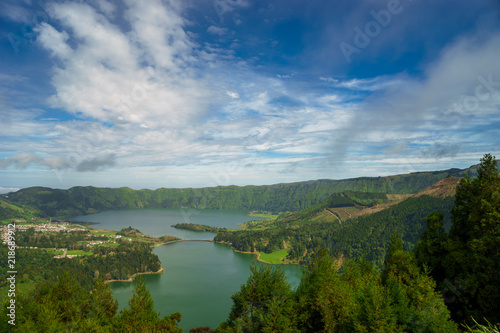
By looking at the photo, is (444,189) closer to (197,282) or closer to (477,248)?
(197,282)

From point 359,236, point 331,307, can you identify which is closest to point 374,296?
point 331,307

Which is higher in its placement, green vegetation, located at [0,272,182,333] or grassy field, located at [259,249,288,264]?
green vegetation, located at [0,272,182,333]

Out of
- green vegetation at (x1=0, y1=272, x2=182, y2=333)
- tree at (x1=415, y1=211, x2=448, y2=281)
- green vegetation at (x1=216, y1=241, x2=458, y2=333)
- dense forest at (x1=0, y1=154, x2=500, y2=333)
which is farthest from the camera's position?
tree at (x1=415, y1=211, x2=448, y2=281)

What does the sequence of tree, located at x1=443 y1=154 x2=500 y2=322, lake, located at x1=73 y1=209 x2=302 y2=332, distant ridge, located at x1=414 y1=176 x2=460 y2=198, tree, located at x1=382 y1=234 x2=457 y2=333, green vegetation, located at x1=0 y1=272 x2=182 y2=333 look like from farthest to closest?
1. distant ridge, located at x1=414 y1=176 x2=460 y2=198
2. lake, located at x1=73 y1=209 x2=302 y2=332
3. green vegetation, located at x1=0 y1=272 x2=182 y2=333
4. tree, located at x1=443 y1=154 x2=500 y2=322
5. tree, located at x1=382 y1=234 x2=457 y2=333

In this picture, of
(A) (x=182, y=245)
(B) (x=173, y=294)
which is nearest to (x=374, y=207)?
(A) (x=182, y=245)

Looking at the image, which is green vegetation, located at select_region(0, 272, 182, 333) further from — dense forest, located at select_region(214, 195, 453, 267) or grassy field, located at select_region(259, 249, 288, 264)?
dense forest, located at select_region(214, 195, 453, 267)

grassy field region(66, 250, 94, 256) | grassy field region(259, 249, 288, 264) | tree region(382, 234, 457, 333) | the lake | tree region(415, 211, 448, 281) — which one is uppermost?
tree region(415, 211, 448, 281)

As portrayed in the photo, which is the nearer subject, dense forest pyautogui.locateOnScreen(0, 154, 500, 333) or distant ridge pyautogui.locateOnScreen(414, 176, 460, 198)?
dense forest pyautogui.locateOnScreen(0, 154, 500, 333)

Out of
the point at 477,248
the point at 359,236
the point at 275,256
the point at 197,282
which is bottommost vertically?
the point at 275,256

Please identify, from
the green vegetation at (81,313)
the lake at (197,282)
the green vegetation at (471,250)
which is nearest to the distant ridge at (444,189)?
the lake at (197,282)

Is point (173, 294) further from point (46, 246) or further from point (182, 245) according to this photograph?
point (46, 246)

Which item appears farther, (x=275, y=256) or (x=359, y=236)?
(x=359, y=236)

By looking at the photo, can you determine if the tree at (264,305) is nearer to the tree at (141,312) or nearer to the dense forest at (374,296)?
the dense forest at (374,296)

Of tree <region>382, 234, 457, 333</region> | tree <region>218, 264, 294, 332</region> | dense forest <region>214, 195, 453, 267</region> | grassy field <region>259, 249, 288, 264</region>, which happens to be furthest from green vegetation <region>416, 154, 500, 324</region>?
grassy field <region>259, 249, 288, 264</region>
